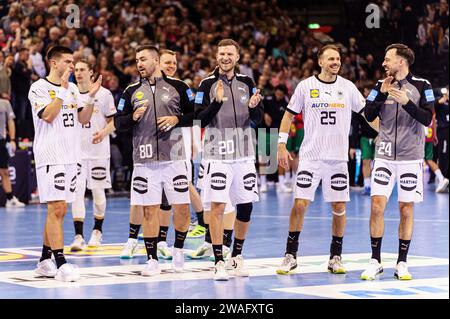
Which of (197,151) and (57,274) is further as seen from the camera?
(197,151)

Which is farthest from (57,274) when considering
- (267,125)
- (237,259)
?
(267,125)

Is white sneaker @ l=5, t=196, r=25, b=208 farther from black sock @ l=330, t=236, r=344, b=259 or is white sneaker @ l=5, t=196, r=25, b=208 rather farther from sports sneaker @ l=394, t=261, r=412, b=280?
sports sneaker @ l=394, t=261, r=412, b=280

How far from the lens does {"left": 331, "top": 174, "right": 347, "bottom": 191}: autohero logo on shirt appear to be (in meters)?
10.6

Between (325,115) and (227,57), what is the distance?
4.14 ft

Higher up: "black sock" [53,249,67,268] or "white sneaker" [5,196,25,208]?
"black sock" [53,249,67,268]

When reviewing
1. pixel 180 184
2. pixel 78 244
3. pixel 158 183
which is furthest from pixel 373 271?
pixel 78 244

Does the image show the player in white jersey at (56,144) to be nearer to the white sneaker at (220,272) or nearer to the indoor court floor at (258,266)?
the indoor court floor at (258,266)

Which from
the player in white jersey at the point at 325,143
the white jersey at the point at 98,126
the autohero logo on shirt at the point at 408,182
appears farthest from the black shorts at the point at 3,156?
the autohero logo on shirt at the point at 408,182

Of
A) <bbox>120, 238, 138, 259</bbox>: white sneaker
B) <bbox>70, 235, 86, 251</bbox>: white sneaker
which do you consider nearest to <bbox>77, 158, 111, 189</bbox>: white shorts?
<bbox>70, 235, 86, 251</bbox>: white sneaker

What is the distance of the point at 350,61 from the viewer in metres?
27.3

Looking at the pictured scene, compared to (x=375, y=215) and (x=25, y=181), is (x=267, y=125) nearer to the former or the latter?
(x=25, y=181)

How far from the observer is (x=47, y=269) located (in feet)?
34.0

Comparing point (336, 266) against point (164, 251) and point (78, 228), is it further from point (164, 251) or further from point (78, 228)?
point (78, 228)

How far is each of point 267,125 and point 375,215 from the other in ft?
40.2
